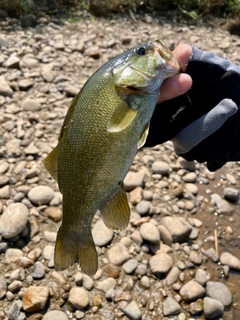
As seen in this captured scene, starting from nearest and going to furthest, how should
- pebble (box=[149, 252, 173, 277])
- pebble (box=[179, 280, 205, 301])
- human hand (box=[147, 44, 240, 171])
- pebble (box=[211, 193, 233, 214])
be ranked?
human hand (box=[147, 44, 240, 171])
pebble (box=[179, 280, 205, 301])
pebble (box=[149, 252, 173, 277])
pebble (box=[211, 193, 233, 214])

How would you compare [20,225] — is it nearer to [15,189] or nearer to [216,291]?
[15,189]

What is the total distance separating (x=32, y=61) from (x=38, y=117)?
5.30 feet

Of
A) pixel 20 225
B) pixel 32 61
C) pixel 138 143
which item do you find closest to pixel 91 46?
pixel 32 61

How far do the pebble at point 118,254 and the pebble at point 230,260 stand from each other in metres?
1.12

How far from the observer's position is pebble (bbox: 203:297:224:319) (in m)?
3.87

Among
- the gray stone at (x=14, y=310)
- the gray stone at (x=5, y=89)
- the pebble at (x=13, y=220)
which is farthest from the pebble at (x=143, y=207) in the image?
the gray stone at (x=5, y=89)

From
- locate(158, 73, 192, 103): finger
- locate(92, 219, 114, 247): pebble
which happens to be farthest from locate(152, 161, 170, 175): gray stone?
locate(158, 73, 192, 103): finger

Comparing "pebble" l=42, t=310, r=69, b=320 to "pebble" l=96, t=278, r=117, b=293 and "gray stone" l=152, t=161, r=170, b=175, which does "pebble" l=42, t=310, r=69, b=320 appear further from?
"gray stone" l=152, t=161, r=170, b=175

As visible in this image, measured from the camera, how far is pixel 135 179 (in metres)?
4.98

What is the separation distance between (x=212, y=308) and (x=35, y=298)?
1713 millimetres

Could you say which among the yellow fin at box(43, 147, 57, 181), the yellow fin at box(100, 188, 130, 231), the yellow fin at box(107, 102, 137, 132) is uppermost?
the yellow fin at box(107, 102, 137, 132)

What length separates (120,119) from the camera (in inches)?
87.0

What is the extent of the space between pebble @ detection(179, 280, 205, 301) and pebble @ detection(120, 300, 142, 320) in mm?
523

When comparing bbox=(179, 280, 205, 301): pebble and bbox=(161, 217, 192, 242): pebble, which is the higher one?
bbox=(161, 217, 192, 242): pebble
